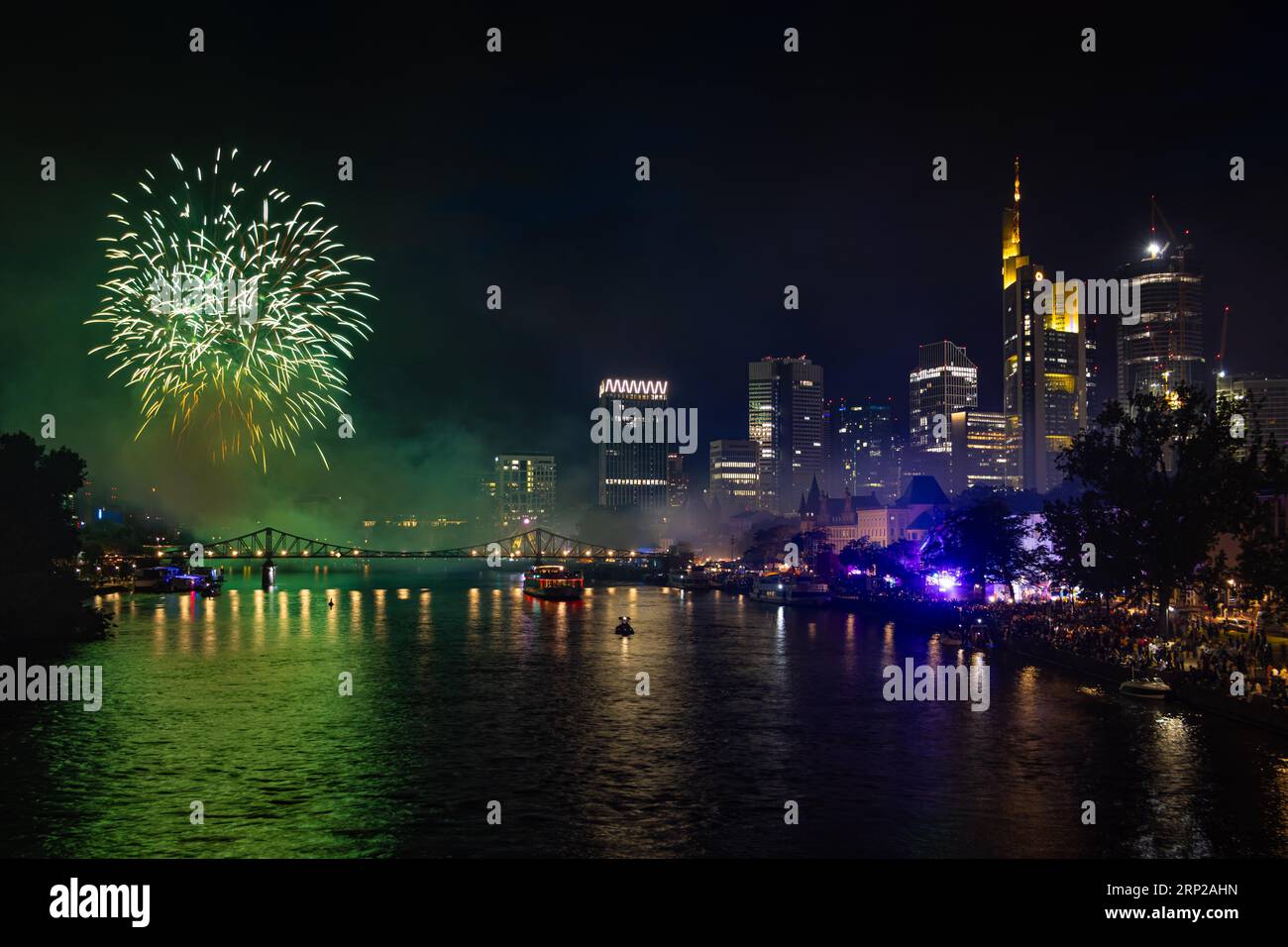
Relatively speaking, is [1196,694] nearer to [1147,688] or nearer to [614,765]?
[1147,688]

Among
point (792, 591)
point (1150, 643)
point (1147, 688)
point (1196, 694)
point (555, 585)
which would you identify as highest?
point (1150, 643)

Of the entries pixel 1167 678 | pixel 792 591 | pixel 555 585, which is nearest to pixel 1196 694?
pixel 1167 678

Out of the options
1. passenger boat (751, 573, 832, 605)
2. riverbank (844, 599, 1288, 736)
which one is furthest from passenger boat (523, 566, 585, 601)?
riverbank (844, 599, 1288, 736)

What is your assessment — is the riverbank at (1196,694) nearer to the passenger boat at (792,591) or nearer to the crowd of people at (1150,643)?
the crowd of people at (1150,643)

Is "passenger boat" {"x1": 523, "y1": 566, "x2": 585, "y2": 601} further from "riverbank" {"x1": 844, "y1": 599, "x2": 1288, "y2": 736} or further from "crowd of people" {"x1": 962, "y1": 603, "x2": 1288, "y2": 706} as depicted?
"crowd of people" {"x1": 962, "y1": 603, "x2": 1288, "y2": 706}

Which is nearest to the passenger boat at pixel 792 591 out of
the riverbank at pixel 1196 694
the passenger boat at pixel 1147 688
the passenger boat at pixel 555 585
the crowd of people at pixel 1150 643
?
the passenger boat at pixel 555 585

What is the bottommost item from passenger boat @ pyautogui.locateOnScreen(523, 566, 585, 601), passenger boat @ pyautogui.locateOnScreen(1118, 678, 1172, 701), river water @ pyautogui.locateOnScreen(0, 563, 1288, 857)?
passenger boat @ pyautogui.locateOnScreen(523, 566, 585, 601)
